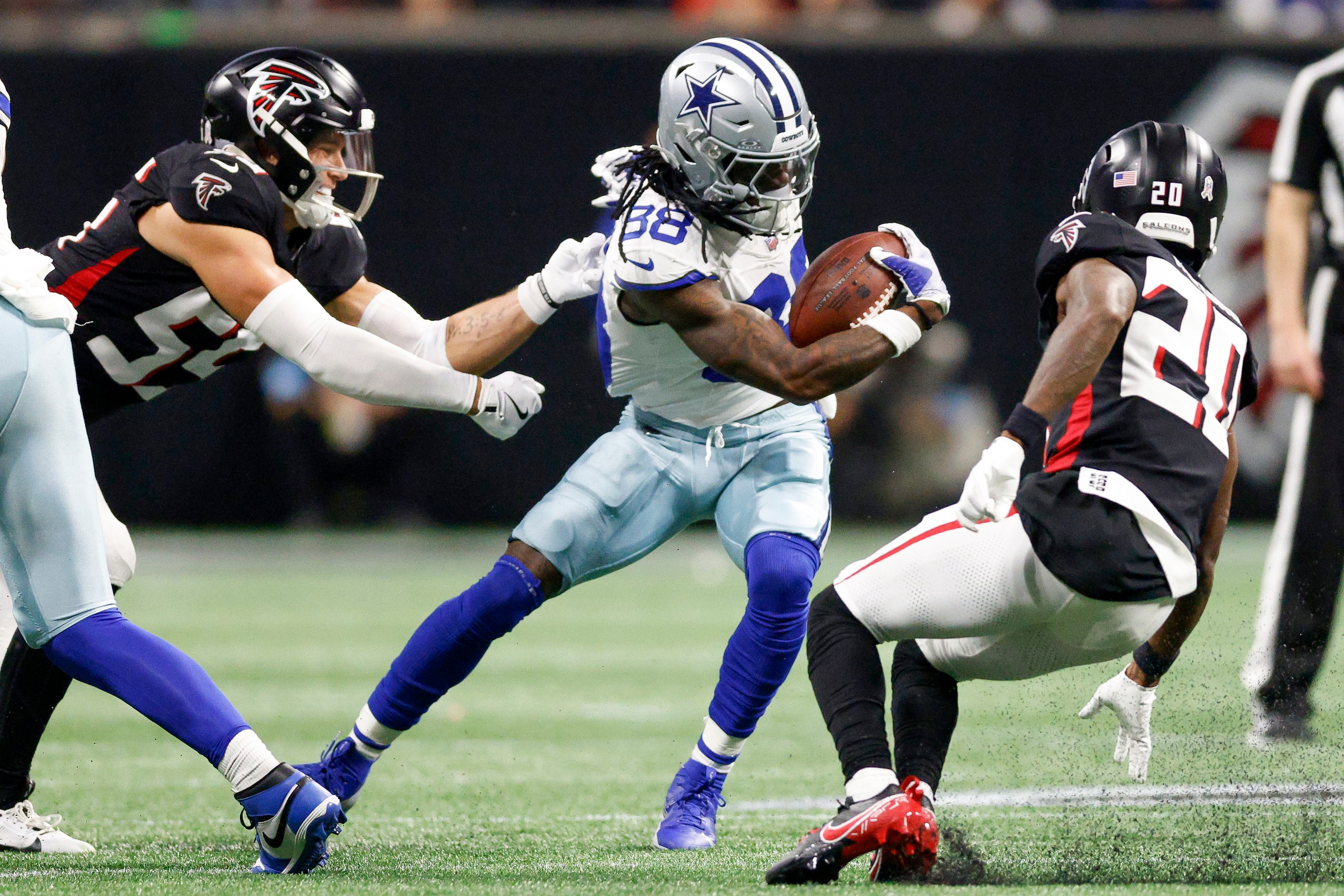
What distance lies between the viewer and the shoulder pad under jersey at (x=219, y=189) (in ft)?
10.6

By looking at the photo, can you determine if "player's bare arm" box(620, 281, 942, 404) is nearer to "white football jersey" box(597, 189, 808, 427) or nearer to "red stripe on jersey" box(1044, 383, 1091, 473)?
"white football jersey" box(597, 189, 808, 427)

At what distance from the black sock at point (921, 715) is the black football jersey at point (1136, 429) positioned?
1.42ft

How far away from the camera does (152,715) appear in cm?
290

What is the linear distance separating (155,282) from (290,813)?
117 centimetres

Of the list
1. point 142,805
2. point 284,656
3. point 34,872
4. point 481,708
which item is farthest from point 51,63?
point 34,872

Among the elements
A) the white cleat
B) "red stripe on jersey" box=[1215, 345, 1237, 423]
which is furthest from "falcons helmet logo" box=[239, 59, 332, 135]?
"red stripe on jersey" box=[1215, 345, 1237, 423]

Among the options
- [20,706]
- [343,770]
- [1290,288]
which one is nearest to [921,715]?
[343,770]

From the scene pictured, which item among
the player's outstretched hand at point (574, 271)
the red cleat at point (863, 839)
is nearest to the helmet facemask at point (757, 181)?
the player's outstretched hand at point (574, 271)

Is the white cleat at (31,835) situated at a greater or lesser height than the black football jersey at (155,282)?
lesser

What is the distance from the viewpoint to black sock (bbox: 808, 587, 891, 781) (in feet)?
9.54

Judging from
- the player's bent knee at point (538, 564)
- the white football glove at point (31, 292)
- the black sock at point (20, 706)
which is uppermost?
the white football glove at point (31, 292)

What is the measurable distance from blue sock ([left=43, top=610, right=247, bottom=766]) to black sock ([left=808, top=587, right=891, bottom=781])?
3.50 ft

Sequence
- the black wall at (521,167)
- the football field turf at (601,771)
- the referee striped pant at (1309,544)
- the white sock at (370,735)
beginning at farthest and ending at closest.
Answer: the black wall at (521,167) < the referee striped pant at (1309,544) < the white sock at (370,735) < the football field turf at (601,771)

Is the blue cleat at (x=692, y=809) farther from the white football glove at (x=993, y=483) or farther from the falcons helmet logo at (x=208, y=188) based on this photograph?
the falcons helmet logo at (x=208, y=188)
